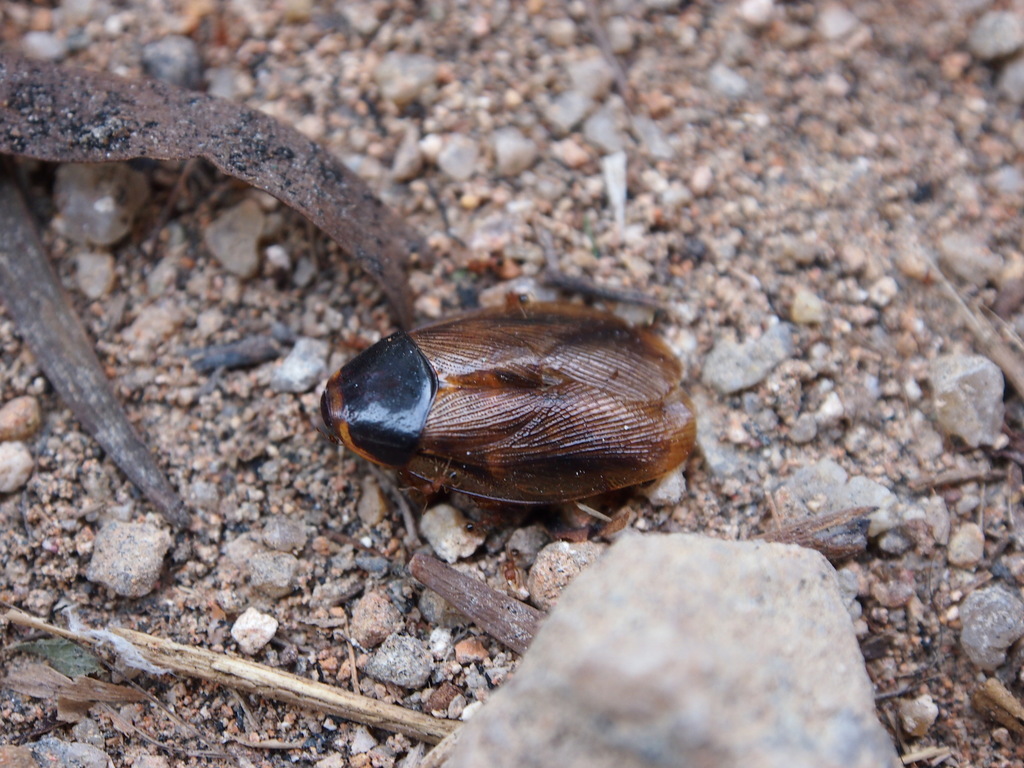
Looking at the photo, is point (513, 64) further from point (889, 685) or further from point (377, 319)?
point (889, 685)

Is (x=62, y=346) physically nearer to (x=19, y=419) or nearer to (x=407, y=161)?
(x=19, y=419)

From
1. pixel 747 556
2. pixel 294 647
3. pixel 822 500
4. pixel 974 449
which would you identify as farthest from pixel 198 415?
pixel 974 449

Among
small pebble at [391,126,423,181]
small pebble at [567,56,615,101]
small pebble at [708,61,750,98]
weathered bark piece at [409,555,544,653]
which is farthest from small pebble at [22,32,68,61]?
small pebble at [708,61,750,98]

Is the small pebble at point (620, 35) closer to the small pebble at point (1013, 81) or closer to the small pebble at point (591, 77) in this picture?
the small pebble at point (591, 77)

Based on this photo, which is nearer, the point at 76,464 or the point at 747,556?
the point at 747,556

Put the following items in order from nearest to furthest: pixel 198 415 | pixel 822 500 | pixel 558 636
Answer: pixel 558 636 → pixel 822 500 → pixel 198 415

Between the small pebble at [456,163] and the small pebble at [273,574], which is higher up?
the small pebble at [456,163]

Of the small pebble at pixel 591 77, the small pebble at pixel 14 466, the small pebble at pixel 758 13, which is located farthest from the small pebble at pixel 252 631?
the small pebble at pixel 758 13
